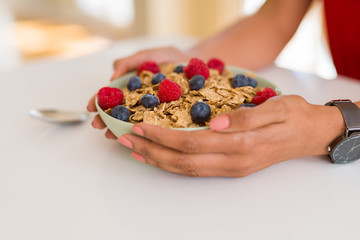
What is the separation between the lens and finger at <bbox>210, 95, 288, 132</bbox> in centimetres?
52

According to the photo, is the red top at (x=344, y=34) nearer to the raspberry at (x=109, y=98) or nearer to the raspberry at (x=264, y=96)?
the raspberry at (x=264, y=96)

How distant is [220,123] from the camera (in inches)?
20.3

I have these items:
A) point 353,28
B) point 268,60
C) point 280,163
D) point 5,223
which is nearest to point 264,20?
point 268,60

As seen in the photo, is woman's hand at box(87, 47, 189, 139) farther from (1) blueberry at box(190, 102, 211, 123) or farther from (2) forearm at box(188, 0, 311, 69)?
(1) blueberry at box(190, 102, 211, 123)

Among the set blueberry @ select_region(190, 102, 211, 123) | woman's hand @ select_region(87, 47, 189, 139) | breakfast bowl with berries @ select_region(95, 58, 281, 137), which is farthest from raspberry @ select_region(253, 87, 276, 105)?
woman's hand @ select_region(87, 47, 189, 139)

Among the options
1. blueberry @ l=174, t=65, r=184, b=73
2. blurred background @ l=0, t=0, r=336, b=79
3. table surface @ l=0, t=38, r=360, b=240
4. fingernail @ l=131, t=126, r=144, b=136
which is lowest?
blurred background @ l=0, t=0, r=336, b=79

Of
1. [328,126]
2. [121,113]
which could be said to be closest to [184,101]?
[121,113]

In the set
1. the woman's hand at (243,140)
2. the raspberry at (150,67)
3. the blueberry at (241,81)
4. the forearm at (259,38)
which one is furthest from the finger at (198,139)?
the forearm at (259,38)

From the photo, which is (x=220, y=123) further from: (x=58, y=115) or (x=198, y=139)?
(x=58, y=115)

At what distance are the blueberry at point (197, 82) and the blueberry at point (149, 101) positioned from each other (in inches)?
3.6

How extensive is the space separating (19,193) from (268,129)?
0.44 meters

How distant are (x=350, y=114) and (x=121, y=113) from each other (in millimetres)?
430

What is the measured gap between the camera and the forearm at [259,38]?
108 centimetres

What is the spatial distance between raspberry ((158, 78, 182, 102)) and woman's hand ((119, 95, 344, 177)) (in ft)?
0.38
